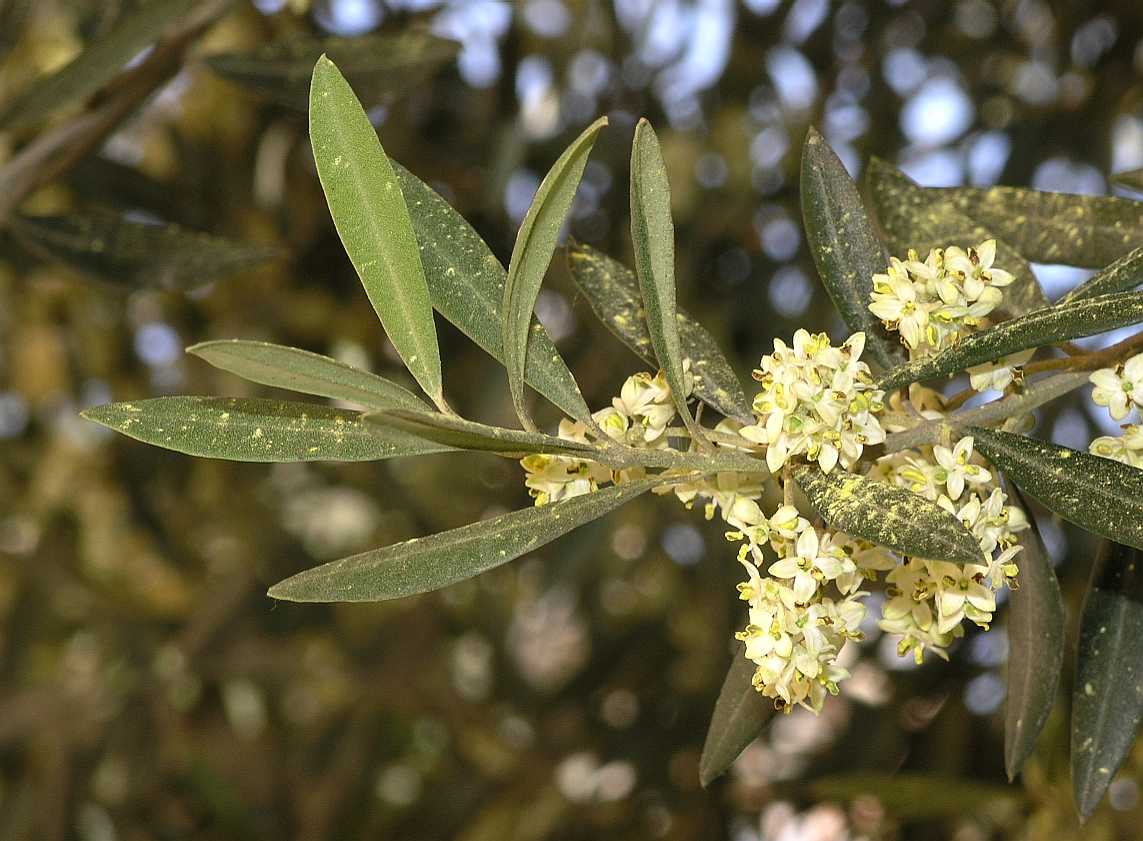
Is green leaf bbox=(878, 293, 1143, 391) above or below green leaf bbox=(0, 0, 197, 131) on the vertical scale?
below

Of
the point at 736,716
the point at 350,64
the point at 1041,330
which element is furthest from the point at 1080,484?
the point at 350,64

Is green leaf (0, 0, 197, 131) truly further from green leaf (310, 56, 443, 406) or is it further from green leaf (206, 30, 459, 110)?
green leaf (310, 56, 443, 406)

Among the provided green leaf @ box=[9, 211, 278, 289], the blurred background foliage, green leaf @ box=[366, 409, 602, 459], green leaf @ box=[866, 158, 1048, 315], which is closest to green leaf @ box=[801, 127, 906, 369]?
green leaf @ box=[866, 158, 1048, 315]

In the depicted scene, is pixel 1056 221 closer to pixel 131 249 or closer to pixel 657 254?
pixel 657 254

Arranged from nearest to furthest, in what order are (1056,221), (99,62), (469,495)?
(1056,221) → (99,62) → (469,495)

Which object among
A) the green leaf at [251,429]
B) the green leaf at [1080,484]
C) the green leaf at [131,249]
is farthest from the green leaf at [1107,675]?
the green leaf at [131,249]

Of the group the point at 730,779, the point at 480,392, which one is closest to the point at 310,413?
the point at 480,392
